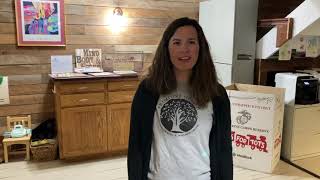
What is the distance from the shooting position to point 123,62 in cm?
388

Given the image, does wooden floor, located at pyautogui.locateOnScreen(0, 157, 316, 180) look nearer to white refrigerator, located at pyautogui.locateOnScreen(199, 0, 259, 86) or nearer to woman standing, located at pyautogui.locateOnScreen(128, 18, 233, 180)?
white refrigerator, located at pyautogui.locateOnScreen(199, 0, 259, 86)

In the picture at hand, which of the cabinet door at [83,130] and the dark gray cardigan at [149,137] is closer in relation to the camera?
the dark gray cardigan at [149,137]

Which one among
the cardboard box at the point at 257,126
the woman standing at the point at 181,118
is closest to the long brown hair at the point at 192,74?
the woman standing at the point at 181,118

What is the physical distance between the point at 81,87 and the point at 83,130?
458mm

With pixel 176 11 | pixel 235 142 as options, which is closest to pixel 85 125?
pixel 235 142

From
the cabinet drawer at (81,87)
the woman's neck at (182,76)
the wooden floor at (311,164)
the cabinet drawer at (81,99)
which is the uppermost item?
the woman's neck at (182,76)

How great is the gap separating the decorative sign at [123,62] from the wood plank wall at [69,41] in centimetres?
7

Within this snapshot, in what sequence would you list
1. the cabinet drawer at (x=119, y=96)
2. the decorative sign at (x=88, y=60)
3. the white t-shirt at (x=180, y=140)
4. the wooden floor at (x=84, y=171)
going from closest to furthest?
the white t-shirt at (x=180, y=140), the wooden floor at (x=84, y=171), the cabinet drawer at (x=119, y=96), the decorative sign at (x=88, y=60)

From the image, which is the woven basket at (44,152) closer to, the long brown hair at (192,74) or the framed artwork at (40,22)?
the framed artwork at (40,22)

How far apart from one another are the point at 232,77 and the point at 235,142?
759 millimetres

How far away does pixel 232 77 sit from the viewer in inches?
141

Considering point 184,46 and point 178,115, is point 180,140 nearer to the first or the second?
point 178,115

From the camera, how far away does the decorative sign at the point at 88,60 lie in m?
3.62

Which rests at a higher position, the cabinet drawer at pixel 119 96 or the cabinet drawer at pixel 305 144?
the cabinet drawer at pixel 119 96
